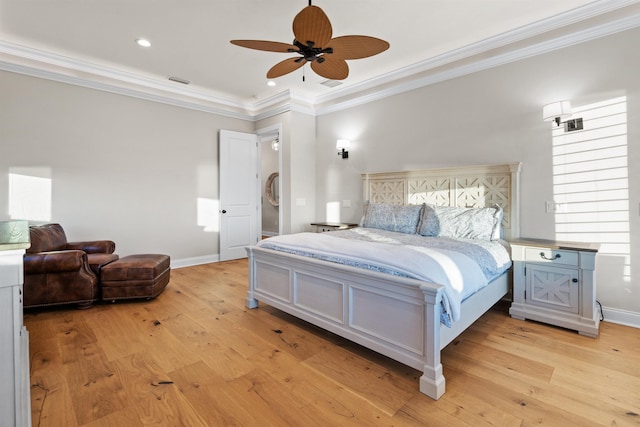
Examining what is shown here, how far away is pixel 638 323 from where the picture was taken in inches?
105

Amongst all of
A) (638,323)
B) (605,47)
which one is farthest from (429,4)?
(638,323)

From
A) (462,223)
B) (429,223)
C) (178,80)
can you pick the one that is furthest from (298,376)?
(178,80)

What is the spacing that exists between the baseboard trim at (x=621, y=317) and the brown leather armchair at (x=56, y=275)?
509 cm

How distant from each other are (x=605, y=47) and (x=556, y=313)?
2.47 m

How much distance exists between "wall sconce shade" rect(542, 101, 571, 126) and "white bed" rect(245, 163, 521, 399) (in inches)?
20.5

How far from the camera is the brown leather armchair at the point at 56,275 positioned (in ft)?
9.96

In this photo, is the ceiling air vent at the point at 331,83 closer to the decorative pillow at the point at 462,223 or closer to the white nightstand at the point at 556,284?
the decorative pillow at the point at 462,223

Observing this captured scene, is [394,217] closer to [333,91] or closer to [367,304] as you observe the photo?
[367,304]

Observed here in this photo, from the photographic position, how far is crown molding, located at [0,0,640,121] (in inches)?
114

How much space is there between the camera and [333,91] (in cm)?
507

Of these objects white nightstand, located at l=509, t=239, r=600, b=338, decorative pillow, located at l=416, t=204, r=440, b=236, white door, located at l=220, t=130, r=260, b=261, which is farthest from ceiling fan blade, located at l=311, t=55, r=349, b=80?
white door, located at l=220, t=130, r=260, b=261

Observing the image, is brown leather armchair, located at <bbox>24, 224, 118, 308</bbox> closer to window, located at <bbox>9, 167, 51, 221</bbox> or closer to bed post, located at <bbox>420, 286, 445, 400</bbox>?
window, located at <bbox>9, 167, 51, 221</bbox>

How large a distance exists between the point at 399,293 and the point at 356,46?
6.27ft

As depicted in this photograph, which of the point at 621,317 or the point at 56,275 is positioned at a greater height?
the point at 56,275
